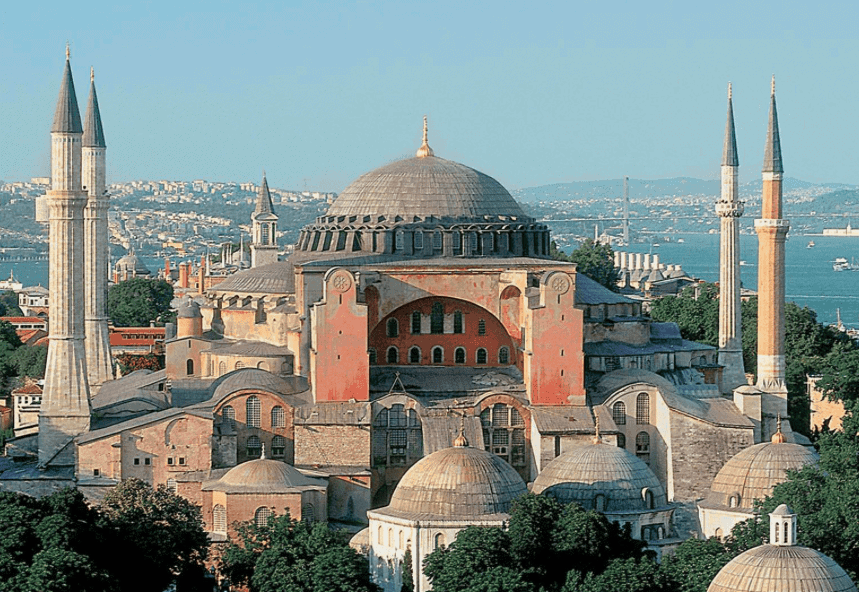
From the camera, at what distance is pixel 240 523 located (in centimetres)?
3859

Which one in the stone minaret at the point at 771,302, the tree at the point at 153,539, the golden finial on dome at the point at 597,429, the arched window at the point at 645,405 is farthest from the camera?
the stone minaret at the point at 771,302

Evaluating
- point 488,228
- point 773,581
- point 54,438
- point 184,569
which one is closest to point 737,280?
point 488,228

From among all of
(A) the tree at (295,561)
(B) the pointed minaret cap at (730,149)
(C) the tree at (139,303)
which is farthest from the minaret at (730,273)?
(C) the tree at (139,303)

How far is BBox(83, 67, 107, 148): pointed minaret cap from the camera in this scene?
53438mm

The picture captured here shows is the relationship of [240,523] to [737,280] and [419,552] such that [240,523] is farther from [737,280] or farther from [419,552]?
[737,280]

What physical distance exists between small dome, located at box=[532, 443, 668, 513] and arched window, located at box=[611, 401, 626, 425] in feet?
15.4

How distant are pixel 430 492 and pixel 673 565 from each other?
4243 millimetres

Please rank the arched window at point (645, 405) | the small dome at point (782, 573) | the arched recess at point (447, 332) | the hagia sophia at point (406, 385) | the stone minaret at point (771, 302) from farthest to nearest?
the stone minaret at point (771, 302), the arched recess at point (447, 332), the arched window at point (645, 405), the hagia sophia at point (406, 385), the small dome at point (782, 573)

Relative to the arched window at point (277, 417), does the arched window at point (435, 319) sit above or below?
above

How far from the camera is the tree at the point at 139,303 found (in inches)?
3199

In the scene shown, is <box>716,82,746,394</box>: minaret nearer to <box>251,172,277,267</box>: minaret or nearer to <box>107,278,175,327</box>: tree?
<box>251,172,277,267</box>: minaret

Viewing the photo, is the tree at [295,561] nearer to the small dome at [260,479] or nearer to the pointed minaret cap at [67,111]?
the small dome at [260,479]

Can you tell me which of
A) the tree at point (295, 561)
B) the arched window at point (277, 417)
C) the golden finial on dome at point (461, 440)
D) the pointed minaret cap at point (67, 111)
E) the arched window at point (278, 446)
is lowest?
the tree at point (295, 561)

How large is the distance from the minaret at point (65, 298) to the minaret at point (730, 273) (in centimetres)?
1379
